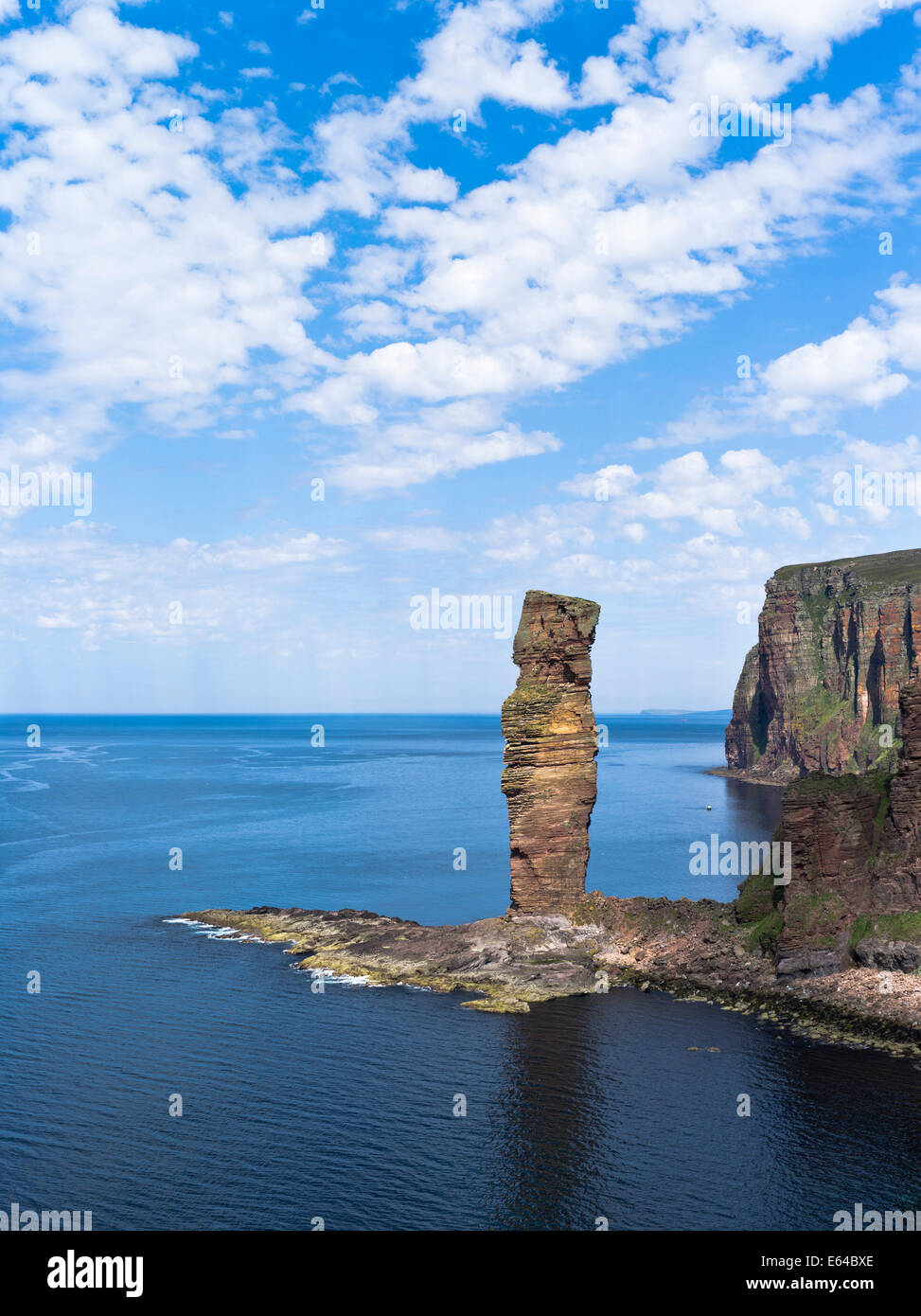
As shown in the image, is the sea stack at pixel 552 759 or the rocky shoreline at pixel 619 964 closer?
the rocky shoreline at pixel 619 964

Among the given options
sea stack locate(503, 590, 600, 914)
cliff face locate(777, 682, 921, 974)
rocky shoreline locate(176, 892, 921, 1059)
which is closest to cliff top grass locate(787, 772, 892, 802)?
cliff face locate(777, 682, 921, 974)

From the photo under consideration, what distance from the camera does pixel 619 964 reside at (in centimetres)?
7119

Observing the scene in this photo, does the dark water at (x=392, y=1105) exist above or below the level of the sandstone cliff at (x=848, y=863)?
below

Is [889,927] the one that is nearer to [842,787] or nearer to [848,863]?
[848,863]

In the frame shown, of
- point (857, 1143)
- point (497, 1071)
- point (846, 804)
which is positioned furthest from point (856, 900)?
point (497, 1071)

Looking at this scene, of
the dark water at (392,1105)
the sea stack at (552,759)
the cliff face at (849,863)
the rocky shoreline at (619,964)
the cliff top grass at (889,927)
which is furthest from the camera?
the sea stack at (552,759)

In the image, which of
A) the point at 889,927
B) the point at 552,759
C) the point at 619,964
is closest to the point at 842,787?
the point at 889,927

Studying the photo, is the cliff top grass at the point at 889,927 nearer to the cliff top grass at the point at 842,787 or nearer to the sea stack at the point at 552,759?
the cliff top grass at the point at 842,787

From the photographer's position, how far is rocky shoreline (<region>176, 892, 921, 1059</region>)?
59.1m

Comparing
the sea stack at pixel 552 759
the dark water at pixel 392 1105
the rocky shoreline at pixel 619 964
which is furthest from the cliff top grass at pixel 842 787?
the sea stack at pixel 552 759

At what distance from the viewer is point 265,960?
77500mm

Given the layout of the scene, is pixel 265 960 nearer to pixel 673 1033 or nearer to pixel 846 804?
pixel 673 1033

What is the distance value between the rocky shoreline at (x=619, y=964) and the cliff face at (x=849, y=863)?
8.62ft

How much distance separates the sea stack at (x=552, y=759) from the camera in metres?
78.8
